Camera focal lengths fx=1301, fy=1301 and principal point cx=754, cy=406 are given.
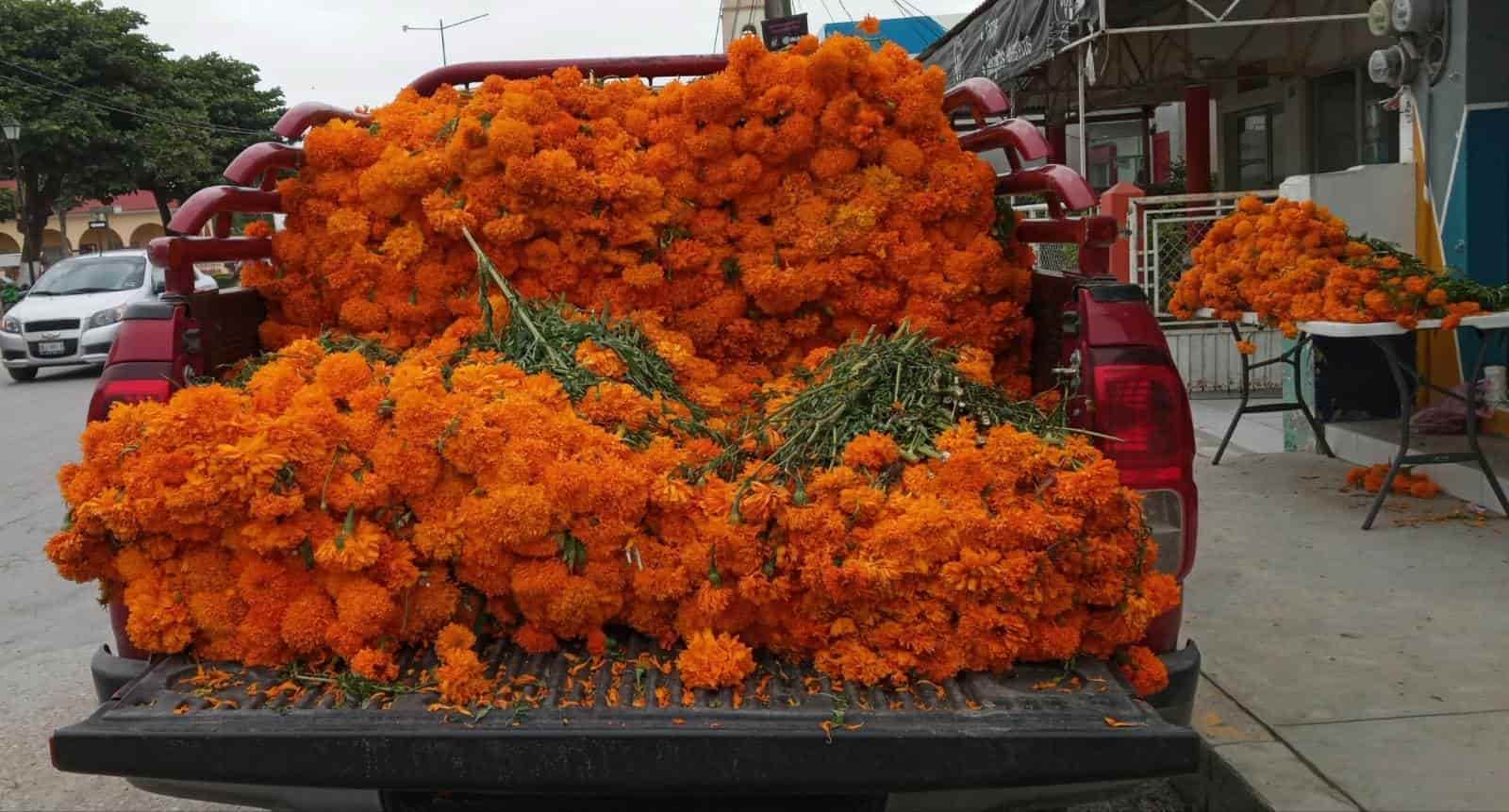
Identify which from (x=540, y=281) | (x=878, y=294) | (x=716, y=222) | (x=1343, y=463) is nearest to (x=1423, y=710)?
(x=878, y=294)

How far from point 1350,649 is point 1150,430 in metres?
2.31

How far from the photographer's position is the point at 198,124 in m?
44.9

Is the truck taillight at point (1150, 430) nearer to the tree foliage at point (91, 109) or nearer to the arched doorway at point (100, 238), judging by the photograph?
the tree foliage at point (91, 109)

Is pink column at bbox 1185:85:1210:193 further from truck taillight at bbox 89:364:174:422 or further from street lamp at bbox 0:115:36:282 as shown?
street lamp at bbox 0:115:36:282

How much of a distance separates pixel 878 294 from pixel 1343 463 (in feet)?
18.1

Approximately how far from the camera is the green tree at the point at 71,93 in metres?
37.3

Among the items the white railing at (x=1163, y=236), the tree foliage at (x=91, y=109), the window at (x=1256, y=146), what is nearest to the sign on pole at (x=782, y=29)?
the white railing at (x=1163, y=236)

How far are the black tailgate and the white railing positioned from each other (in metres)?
10.2

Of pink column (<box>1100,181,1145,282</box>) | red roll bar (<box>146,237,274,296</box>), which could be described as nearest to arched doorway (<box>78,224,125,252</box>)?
pink column (<box>1100,181,1145,282</box>)

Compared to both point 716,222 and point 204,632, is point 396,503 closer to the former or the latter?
point 204,632

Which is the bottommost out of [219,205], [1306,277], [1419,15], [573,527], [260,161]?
[573,527]

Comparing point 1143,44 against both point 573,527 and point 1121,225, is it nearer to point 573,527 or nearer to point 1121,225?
point 1121,225

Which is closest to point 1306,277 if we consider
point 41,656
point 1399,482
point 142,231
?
point 1399,482

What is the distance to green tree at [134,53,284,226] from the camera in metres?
41.3
